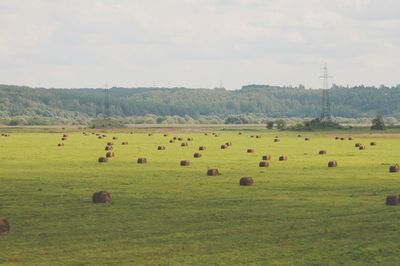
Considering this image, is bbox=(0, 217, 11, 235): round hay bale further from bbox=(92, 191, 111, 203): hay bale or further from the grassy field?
bbox=(92, 191, 111, 203): hay bale

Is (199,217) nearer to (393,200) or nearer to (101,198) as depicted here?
(101,198)

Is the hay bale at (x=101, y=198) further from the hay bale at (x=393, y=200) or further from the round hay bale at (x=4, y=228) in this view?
the hay bale at (x=393, y=200)

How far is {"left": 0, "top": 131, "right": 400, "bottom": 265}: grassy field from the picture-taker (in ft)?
65.7

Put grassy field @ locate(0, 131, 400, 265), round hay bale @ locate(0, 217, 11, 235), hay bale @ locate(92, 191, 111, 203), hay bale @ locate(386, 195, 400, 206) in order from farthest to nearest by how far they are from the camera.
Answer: hay bale @ locate(92, 191, 111, 203) → hay bale @ locate(386, 195, 400, 206) → round hay bale @ locate(0, 217, 11, 235) → grassy field @ locate(0, 131, 400, 265)

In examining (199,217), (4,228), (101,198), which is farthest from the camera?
(101,198)

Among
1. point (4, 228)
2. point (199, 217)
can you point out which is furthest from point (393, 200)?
point (4, 228)

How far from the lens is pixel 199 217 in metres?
25.6

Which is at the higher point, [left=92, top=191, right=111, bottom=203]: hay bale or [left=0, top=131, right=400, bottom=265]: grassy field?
[left=92, top=191, right=111, bottom=203]: hay bale

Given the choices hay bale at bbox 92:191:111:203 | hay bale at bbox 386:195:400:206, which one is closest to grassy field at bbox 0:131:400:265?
hay bale at bbox 92:191:111:203

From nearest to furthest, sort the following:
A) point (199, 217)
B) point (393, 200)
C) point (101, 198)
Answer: point (199, 217) → point (393, 200) → point (101, 198)

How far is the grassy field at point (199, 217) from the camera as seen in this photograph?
20.0 meters

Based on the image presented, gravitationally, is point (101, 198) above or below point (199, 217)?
above

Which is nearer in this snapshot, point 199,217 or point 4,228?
point 4,228

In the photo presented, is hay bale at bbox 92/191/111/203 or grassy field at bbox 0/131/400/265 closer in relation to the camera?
grassy field at bbox 0/131/400/265
